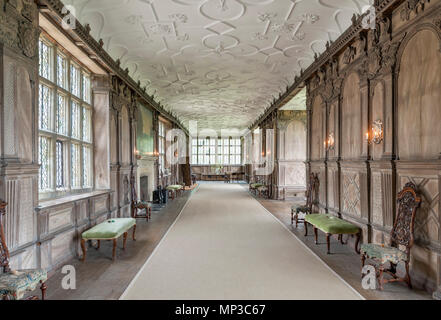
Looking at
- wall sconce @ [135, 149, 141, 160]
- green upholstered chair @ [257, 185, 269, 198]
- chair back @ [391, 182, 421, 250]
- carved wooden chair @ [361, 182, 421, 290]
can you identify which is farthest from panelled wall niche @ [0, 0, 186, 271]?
green upholstered chair @ [257, 185, 269, 198]

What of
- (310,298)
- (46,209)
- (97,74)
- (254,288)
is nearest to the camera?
(310,298)

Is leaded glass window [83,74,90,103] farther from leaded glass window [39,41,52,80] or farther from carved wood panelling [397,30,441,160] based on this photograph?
carved wood panelling [397,30,441,160]

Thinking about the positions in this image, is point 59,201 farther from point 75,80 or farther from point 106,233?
point 75,80

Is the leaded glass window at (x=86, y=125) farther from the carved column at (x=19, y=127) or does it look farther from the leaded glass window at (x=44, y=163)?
the carved column at (x=19, y=127)

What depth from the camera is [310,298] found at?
3.05 m

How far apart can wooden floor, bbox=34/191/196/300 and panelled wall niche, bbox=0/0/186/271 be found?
394 mm

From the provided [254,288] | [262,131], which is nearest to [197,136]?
[262,131]

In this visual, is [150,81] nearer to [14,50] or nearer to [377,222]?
[14,50]

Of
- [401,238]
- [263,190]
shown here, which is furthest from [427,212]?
[263,190]

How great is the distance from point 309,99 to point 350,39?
8.68 ft

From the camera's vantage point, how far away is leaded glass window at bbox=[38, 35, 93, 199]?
4.43 m

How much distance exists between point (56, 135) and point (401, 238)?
540cm

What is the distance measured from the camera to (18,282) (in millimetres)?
2490

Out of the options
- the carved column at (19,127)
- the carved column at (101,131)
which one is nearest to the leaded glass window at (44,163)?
the carved column at (19,127)
